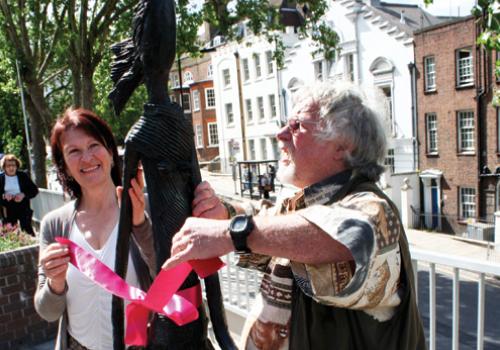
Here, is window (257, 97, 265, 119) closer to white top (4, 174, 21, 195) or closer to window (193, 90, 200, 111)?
window (193, 90, 200, 111)

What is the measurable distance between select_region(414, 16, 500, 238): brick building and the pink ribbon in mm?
22120

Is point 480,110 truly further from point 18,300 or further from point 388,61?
point 18,300

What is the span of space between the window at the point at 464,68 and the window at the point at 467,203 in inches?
204

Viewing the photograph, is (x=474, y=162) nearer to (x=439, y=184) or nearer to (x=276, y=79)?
(x=439, y=184)

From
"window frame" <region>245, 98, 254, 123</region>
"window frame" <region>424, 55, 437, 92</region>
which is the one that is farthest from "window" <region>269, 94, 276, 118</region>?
"window frame" <region>424, 55, 437, 92</region>

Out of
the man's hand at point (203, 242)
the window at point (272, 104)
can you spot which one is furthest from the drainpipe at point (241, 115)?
the man's hand at point (203, 242)

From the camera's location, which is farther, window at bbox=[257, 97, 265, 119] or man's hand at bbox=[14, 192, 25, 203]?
window at bbox=[257, 97, 265, 119]

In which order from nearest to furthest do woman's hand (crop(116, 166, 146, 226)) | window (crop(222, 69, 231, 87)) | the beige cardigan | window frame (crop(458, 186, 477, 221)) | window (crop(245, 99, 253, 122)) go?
woman's hand (crop(116, 166, 146, 226)) < the beige cardigan < window frame (crop(458, 186, 477, 221)) < window (crop(245, 99, 253, 122)) < window (crop(222, 69, 231, 87))

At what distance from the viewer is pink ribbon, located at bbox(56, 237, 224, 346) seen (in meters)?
1.41

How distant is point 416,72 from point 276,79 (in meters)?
10.8

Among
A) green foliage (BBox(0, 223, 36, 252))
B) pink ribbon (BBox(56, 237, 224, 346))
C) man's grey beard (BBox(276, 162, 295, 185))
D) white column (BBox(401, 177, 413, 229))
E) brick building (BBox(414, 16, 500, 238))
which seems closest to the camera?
pink ribbon (BBox(56, 237, 224, 346))

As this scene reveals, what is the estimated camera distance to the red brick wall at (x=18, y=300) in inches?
185

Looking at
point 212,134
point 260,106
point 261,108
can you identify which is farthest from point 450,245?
point 212,134

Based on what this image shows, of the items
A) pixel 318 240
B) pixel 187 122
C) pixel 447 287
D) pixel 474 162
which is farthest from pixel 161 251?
pixel 474 162
